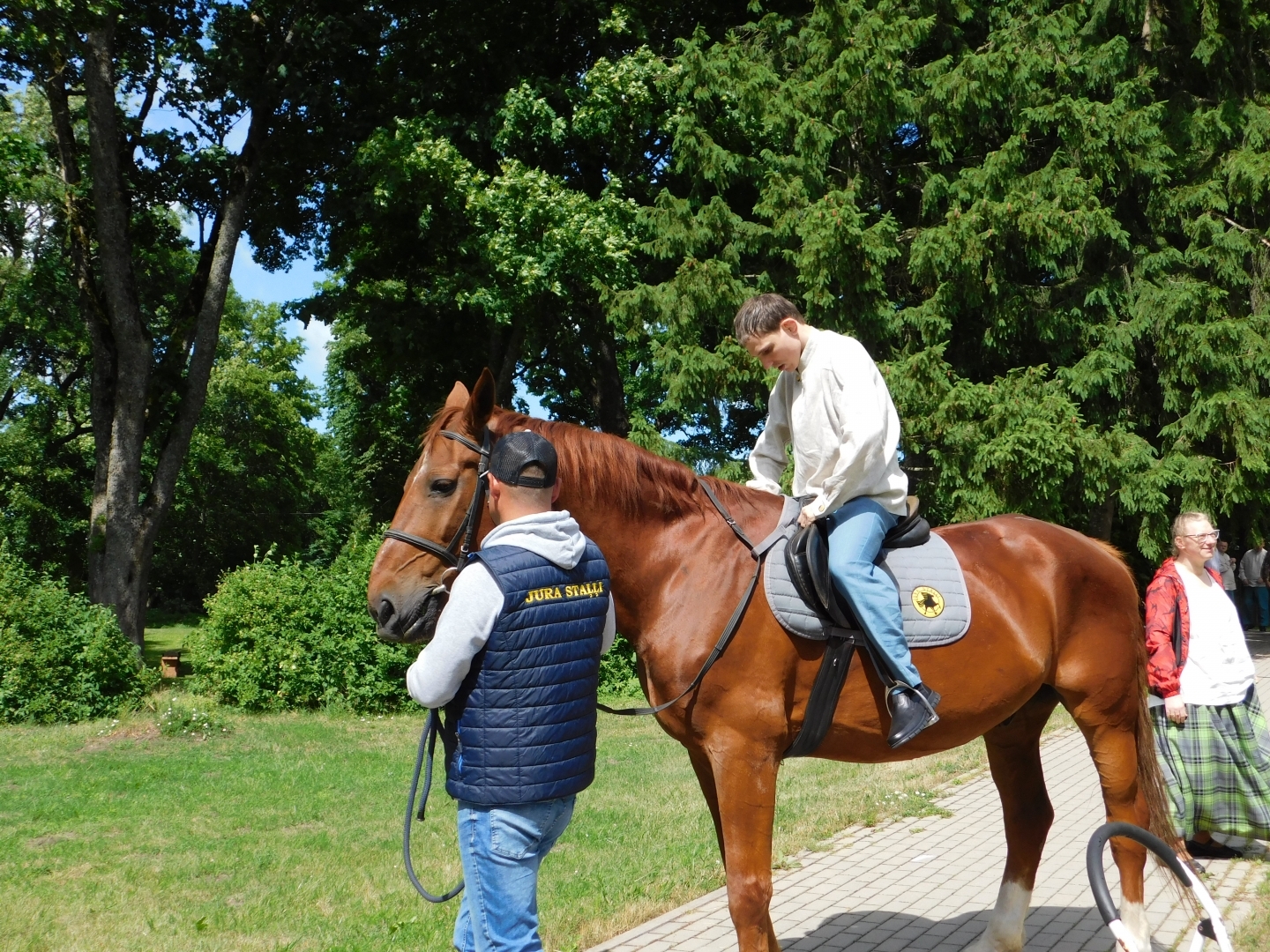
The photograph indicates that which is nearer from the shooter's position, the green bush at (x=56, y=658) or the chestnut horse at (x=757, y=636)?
the chestnut horse at (x=757, y=636)

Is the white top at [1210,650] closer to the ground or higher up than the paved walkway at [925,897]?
higher up

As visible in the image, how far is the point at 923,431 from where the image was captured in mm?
15742

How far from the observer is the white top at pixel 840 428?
4.17 meters

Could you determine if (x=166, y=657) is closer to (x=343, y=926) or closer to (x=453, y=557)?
(x=343, y=926)

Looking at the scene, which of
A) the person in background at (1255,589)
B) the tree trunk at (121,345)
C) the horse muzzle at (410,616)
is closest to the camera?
the horse muzzle at (410,616)

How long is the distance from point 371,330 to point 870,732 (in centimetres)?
1695

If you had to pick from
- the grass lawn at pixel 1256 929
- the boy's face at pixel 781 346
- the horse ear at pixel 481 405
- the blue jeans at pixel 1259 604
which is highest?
the boy's face at pixel 781 346

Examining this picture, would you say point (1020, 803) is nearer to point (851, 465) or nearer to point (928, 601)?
point (928, 601)

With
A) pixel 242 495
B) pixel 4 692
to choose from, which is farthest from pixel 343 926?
pixel 242 495

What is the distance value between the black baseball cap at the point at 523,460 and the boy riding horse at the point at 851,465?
1.18 m

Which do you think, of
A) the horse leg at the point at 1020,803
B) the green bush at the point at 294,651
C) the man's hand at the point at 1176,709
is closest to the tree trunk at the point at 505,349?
the green bush at the point at 294,651

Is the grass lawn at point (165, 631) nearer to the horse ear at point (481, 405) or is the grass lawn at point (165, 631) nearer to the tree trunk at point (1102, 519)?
the tree trunk at point (1102, 519)

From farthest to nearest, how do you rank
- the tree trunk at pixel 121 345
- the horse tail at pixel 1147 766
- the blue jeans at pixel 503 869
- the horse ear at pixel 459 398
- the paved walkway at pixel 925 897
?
the tree trunk at pixel 121 345, the paved walkway at pixel 925 897, the horse tail at pixel 1147 766, the horse ear at pixel 459 398, the blue jeans at pixel 503 869

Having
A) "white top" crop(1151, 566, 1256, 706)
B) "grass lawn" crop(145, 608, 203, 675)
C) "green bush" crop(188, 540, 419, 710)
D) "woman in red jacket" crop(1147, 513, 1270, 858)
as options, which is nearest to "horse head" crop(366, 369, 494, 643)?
"woman in red jacket" crop(1147, 513, 1270, 858)
